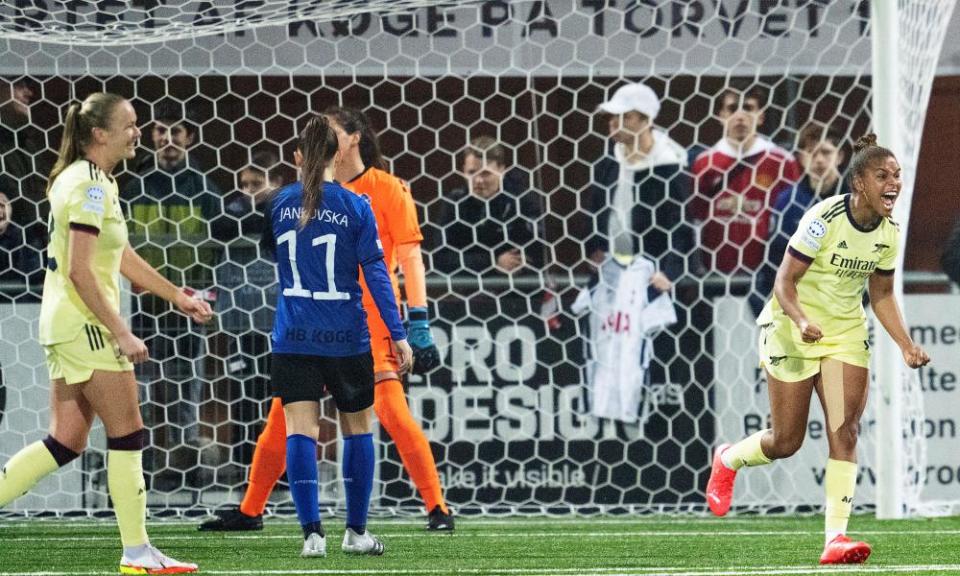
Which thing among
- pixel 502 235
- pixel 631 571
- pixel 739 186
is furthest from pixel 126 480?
pixel 739 186

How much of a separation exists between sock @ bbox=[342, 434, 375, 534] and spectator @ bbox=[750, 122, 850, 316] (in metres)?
2.91

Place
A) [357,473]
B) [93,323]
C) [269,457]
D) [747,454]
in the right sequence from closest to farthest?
1. [93,323]
2. [357,473]
3. [747,454]
4. [269,457]

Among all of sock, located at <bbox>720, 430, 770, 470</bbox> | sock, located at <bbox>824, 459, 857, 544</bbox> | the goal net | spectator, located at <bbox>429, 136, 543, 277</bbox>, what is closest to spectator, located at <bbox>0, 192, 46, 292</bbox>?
the goal net

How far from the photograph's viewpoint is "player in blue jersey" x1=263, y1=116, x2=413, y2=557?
200 inches

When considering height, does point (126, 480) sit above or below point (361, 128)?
below

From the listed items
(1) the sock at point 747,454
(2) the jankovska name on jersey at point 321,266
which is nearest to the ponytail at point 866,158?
(1) the sock at point 747,454

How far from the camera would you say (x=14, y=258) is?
24.3 ft

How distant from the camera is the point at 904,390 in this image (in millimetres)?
7160

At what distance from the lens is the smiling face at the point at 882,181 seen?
5.01 m

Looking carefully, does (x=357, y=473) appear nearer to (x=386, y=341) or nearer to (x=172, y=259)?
(x=386, y=341)

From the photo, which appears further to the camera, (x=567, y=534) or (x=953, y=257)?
(x=953, y=257)

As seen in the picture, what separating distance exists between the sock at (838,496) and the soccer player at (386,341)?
1.62 metres

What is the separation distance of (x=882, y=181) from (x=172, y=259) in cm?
378

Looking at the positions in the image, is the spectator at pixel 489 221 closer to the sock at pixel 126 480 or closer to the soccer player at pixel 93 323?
the soccer player at pixel 93 323
